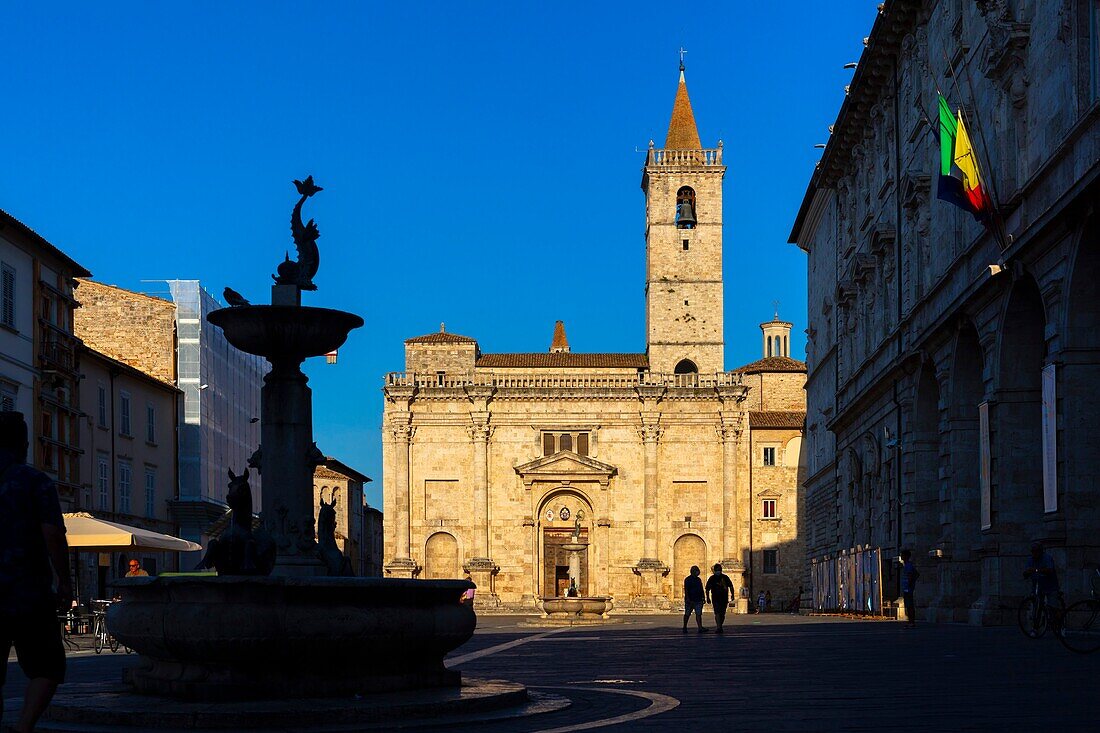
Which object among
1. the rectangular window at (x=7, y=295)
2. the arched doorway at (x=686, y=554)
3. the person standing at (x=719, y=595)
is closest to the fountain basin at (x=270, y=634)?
the person standing at (x=719, y=595)

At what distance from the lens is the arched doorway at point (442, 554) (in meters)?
74.8

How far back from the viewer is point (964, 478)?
92.8ft

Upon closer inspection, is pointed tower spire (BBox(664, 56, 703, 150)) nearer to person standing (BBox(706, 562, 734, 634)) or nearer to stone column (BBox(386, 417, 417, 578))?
stone column (BBox(386, 417, 417, 578))

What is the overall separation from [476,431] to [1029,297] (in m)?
53.4

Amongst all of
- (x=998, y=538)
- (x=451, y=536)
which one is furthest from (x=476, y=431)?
(x=998, y=538)


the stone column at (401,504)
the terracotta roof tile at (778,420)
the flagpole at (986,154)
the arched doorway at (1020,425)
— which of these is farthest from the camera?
the terracotta roof tile at (778,420)

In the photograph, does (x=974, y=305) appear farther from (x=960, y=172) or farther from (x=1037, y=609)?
(x=1037, y=609)

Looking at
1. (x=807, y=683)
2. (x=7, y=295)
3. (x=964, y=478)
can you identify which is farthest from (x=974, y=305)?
(x=7, y=295)

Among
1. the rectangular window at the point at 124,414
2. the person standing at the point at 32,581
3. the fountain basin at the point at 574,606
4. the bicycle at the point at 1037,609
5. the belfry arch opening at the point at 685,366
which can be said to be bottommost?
the fountain basin at the point at 574,606

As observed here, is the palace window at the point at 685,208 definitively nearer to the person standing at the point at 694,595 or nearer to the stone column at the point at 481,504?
the stone column at the point at 481,504

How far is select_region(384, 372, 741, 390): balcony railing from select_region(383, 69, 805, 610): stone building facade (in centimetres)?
8

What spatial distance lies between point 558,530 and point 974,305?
5186 cm

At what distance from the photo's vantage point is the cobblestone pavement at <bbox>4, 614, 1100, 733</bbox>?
926 cm

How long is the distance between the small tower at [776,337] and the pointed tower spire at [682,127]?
38.1m
